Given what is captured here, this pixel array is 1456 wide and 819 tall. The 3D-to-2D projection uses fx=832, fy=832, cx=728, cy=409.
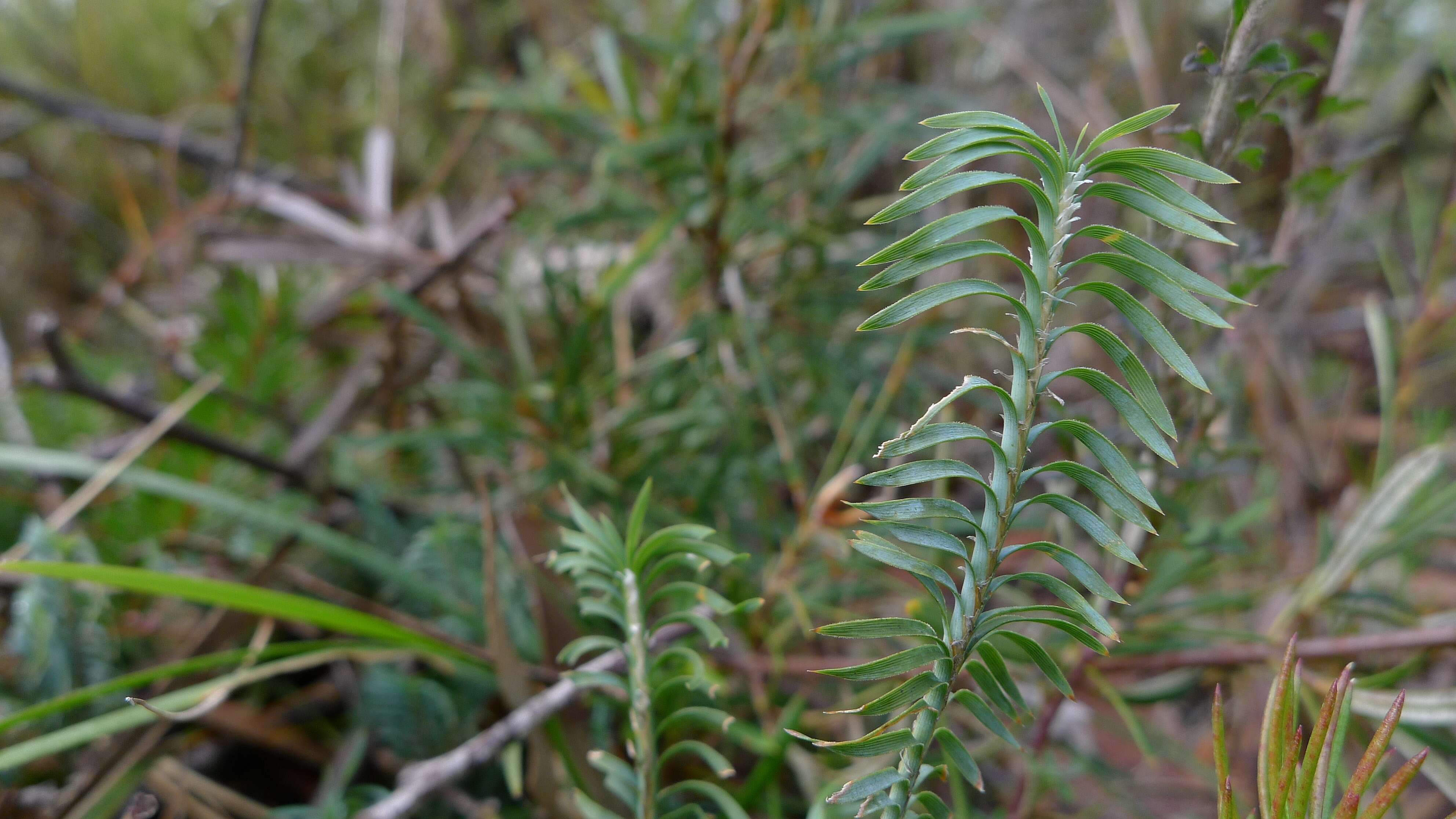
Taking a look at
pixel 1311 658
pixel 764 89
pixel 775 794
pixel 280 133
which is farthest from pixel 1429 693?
pixel 280 133

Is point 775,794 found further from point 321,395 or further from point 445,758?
point 321,395

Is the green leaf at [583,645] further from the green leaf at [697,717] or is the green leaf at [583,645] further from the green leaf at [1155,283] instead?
the green leaf at [1155,283]

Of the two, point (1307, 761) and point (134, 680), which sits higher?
point (134, 680)

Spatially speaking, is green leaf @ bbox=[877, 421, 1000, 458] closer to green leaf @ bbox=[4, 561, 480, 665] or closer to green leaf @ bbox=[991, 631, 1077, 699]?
green leaf @ bbox=[991, 631, 1077, 699]

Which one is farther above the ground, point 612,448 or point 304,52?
point 304,52

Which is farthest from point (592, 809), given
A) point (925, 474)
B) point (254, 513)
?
point (254, 513)

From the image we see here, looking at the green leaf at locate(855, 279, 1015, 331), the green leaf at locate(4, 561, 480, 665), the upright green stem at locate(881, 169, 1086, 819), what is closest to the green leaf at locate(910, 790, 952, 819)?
the upright green stem at locate(881, 169, 1086, 819)

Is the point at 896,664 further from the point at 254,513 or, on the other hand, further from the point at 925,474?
the point at 254,513
